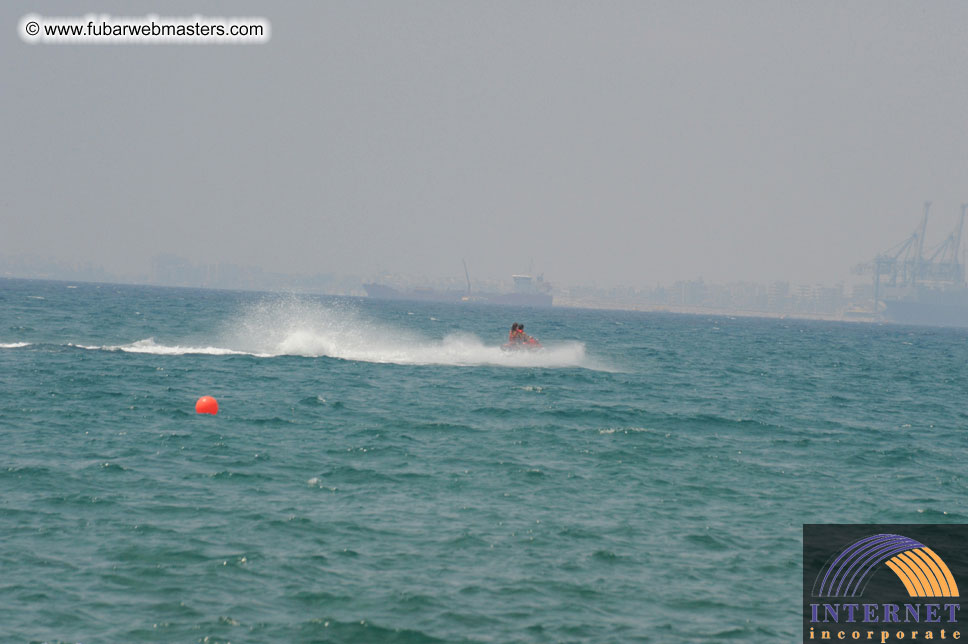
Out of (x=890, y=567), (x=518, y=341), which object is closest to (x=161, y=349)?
(x=518, y=341)

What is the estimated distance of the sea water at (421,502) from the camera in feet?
43.7

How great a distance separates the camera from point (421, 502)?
18906 mm

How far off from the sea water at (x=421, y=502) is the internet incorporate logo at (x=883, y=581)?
52 centimetres

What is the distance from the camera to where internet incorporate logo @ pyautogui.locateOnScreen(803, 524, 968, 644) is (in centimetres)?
1370

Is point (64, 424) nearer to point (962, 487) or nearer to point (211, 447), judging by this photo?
point (211, 447)

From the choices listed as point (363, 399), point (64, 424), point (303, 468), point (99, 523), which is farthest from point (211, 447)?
point (363, 399)

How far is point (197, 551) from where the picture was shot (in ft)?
49.9

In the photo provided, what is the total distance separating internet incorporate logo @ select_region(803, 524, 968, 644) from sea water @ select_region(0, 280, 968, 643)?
1.70 ft

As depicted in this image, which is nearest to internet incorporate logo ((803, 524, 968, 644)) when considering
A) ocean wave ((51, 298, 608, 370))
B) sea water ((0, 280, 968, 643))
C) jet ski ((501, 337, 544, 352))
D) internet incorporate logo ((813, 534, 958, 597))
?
internet incorporate logo ((813, 534, 958, 597))

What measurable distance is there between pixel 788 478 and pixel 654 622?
11116mm

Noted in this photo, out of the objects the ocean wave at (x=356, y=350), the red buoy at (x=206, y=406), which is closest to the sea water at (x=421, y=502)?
the red buoy at (x=206, y=406)

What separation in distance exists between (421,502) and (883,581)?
9172 millimetres

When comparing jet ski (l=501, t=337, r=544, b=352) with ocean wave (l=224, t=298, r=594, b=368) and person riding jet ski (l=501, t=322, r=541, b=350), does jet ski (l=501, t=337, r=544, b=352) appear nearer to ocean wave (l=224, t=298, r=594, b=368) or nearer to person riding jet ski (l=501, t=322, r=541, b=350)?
person riding jet ski (l=501, t=322, r=541, b=350)

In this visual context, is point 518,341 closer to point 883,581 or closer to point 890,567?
point 890,567
